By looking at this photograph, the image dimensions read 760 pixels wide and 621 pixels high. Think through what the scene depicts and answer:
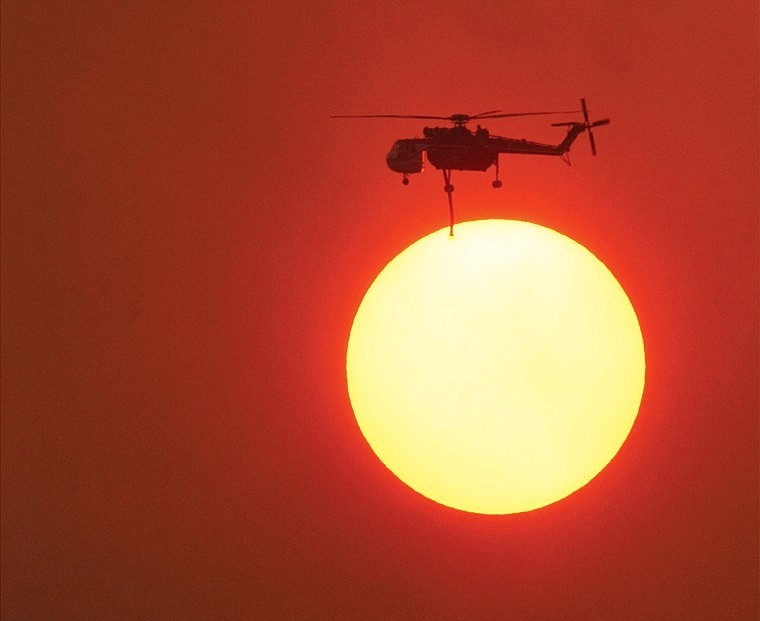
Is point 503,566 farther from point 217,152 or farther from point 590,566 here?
point 217,152

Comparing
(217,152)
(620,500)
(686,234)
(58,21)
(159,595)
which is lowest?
(159,595)

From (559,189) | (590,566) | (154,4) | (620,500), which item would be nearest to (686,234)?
(559,189)

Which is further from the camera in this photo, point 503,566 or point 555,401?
point 503,566

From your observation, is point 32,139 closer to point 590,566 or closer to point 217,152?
point 217,152

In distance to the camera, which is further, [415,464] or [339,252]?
[339,252]

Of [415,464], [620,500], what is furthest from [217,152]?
[620,500]

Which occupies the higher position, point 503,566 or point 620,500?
point 620,500

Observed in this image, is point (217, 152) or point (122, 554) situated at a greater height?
point (217, 152)

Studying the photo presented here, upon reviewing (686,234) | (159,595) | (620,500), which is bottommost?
(159,595)
